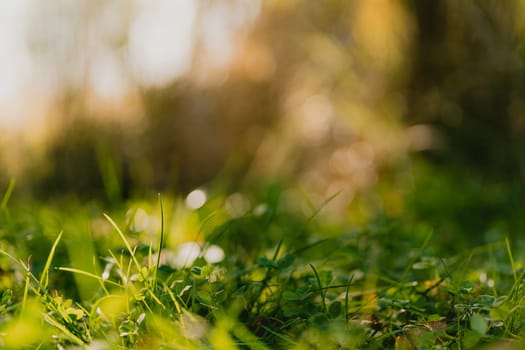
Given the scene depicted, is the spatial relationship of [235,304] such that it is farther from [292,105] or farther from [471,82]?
[292,105]

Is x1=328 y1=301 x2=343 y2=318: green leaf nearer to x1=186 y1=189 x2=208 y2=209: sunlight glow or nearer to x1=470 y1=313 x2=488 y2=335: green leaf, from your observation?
x1=470 y1=313 x2=488 y2=335: green leaf

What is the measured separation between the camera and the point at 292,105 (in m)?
4.16

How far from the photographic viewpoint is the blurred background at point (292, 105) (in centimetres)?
294

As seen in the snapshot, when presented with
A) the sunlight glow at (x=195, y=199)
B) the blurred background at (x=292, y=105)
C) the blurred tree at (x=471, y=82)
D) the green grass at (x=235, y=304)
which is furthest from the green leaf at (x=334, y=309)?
the blurred tree at (x=471, y=82)

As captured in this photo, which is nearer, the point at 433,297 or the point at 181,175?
the point at 433,297

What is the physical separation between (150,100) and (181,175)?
574 mm

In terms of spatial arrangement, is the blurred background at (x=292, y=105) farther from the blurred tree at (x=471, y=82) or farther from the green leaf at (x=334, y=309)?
the green leaf at (x=334, y=309)

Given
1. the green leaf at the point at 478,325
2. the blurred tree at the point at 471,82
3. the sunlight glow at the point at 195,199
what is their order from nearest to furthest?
the green leaf at the point at 478,325 < the sunlight glow at the point at 195,199 < the blurred tree at the point at 471,82

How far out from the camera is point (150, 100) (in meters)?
4.21

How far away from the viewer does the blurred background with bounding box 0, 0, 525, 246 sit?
294 centimetres

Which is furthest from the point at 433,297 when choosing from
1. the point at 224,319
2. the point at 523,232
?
the point at 523,232

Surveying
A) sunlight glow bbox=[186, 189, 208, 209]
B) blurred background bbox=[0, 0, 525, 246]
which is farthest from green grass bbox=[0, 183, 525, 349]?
blurred background bbox=[0, 0, 525, 246]

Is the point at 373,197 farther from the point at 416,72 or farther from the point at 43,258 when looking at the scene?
the point at 43,258

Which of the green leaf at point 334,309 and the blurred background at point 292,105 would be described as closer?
the green leaf at point 334,309
